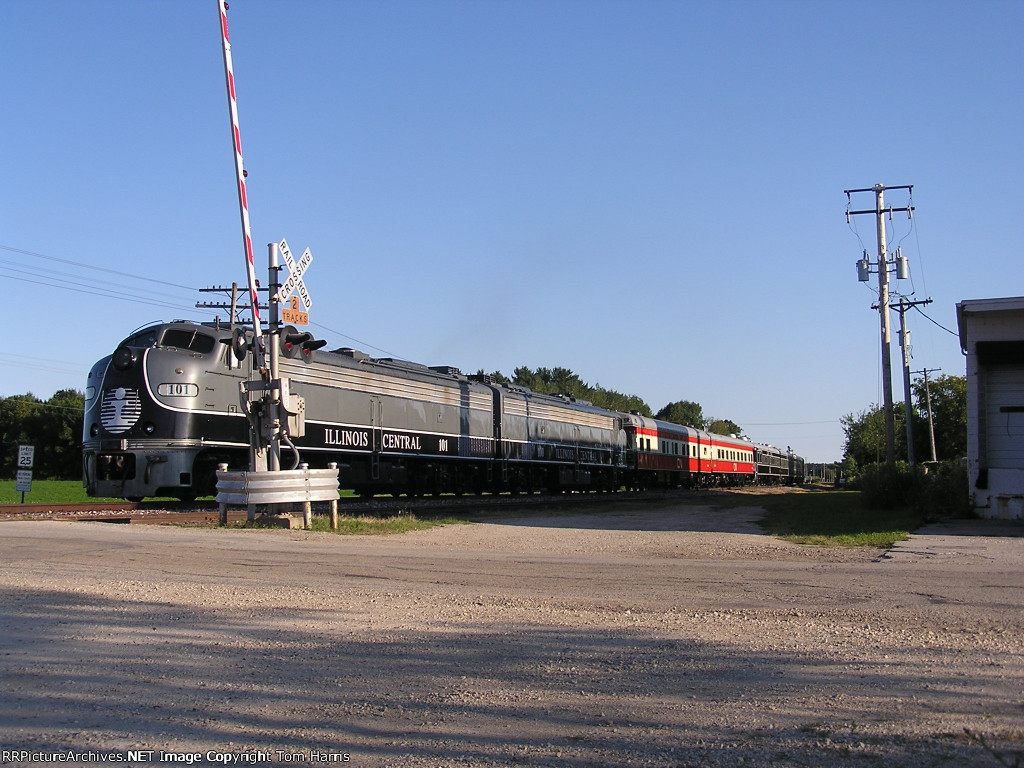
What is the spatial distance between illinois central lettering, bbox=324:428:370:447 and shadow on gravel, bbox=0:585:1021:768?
15798 mm

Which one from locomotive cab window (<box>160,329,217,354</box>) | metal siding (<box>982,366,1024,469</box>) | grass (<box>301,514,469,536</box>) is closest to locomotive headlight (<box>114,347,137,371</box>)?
locomotive cab window (<box>160,329,217,354</box>)

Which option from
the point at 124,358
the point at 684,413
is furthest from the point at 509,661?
the point at 684,413

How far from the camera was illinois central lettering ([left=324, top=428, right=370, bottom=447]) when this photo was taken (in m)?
22.4

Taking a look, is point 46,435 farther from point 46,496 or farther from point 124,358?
point 124,358

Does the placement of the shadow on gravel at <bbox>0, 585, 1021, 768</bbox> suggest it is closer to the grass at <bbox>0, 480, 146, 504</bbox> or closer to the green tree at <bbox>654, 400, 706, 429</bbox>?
the grass at <bbox>0, 480, 146, 504</bbox>

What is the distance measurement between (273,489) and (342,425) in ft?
27.2

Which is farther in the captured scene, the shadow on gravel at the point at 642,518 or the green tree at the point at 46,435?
the green tree at the point at 46,435

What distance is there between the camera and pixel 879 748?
3.94m

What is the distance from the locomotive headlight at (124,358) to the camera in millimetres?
18656

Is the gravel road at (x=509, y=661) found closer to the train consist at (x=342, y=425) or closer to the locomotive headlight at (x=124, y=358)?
the train consist at (x=342, y=425)

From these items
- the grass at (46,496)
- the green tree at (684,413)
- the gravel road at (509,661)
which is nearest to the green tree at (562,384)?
the green tree at (684,413)

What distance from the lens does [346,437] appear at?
2306 centimetres

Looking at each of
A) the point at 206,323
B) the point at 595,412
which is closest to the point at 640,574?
the point at 206,323

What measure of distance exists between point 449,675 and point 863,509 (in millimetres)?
22887
